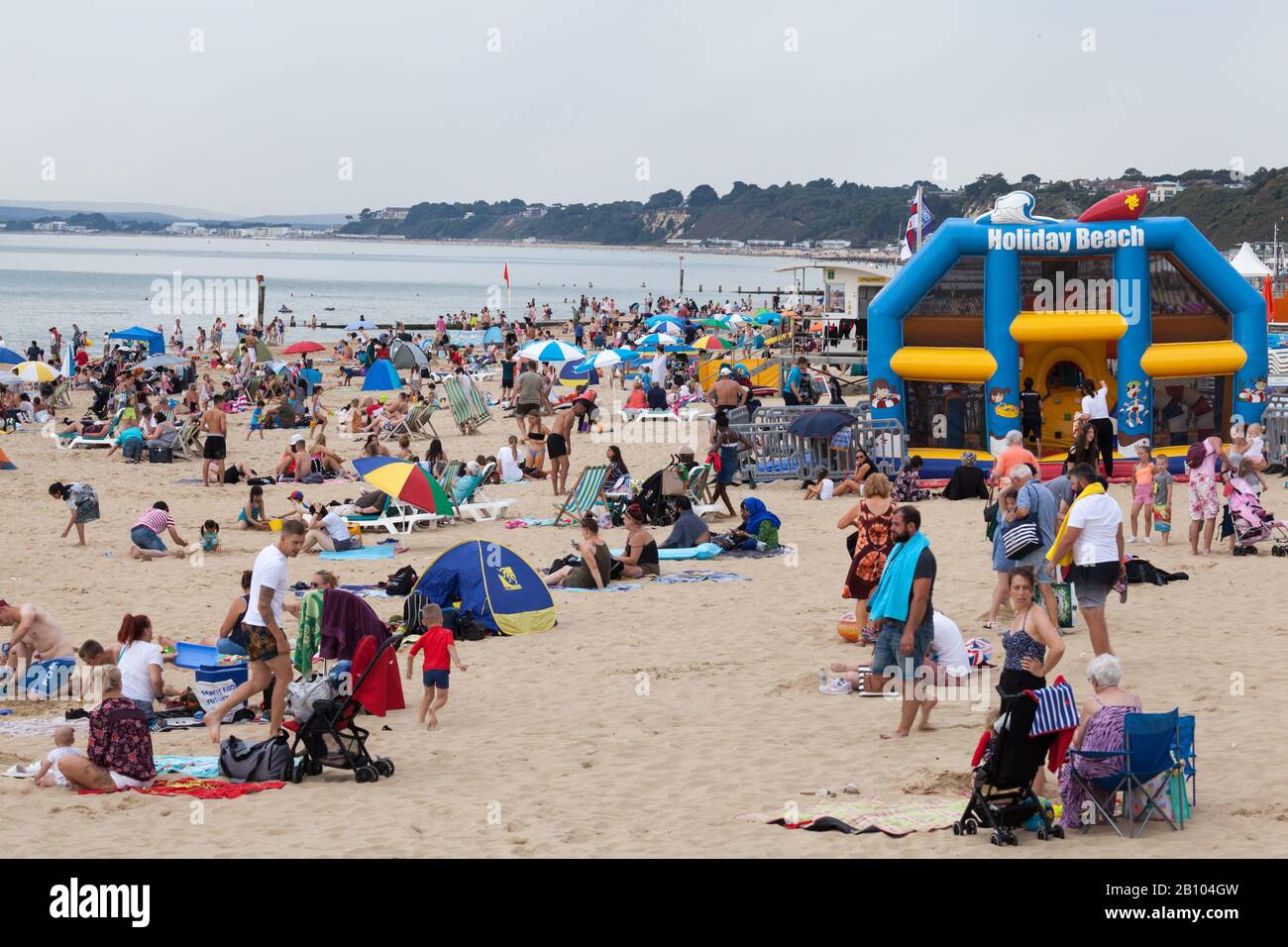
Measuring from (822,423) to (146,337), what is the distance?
76.7 feet

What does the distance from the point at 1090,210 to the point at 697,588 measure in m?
8.47

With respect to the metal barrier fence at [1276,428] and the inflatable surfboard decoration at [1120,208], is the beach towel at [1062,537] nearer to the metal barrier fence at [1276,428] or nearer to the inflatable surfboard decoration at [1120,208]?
the inflatable surfboard decoration at [1120,208]

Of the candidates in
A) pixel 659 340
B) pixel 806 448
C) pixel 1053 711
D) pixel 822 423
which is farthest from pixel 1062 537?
pixel 659 340

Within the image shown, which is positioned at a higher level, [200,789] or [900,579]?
[900,579]

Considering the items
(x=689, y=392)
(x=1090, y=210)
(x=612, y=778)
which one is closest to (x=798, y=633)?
(x=612, y=778)

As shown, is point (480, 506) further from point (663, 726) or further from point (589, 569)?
point (663, 726)

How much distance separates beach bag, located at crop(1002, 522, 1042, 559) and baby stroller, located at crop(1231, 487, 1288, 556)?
444cm

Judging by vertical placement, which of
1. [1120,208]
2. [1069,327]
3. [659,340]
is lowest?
[659,340]

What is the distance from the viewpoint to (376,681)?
8.55 m

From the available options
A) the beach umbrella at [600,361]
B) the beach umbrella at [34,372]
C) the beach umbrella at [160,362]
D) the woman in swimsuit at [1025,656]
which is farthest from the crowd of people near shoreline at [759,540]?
the beach umbrella at [160,362]

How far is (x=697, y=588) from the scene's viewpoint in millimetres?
12242

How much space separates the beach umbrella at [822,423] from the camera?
1752cm

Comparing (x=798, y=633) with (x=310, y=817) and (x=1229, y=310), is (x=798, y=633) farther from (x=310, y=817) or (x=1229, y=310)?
(x=1229, y=310)

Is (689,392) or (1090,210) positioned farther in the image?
(689,392)
